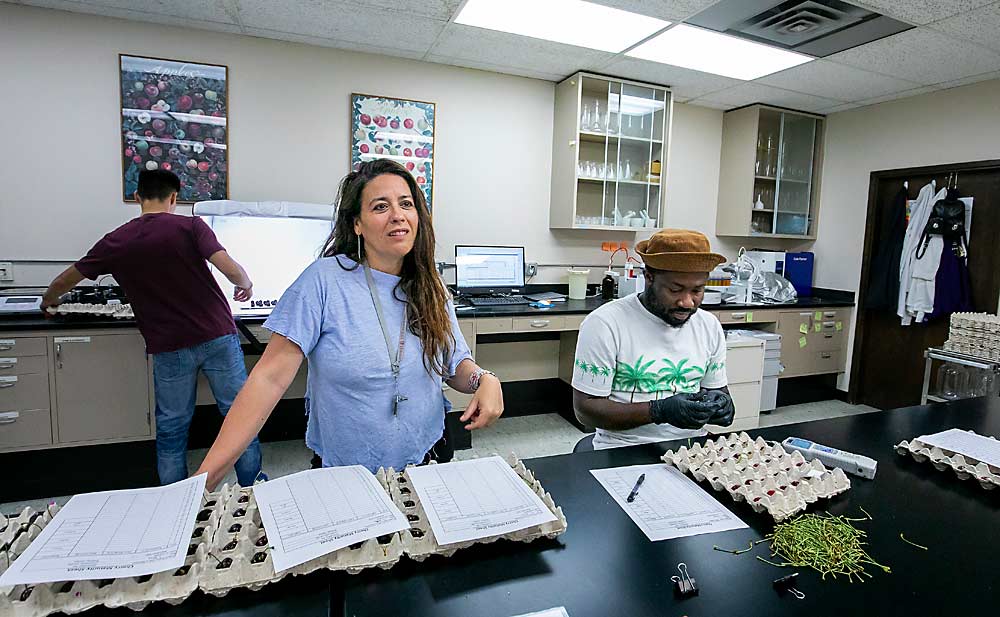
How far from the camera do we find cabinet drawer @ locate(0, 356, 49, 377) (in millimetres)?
2535

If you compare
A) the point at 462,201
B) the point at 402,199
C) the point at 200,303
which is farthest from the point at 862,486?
the point at 462,201

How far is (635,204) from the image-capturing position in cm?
433

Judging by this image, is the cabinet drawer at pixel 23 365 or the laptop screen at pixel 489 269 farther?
the laptop screen at pixel 489 269

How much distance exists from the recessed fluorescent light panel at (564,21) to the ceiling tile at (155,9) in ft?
4.39

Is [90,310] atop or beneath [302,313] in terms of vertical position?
beneath

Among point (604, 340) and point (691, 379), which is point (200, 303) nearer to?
point (604, 340)

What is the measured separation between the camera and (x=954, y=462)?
1.29 metres

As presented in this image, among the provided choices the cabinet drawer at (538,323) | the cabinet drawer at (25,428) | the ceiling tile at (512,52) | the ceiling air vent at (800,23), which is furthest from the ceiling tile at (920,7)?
the cabinet drawer at (25,428)

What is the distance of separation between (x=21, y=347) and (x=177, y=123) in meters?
1.49

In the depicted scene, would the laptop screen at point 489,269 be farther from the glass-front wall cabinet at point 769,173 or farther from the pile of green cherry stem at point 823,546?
the pile of green cherry stem at point 823,546

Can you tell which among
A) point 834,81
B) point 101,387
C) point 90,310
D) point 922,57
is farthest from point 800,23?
point 101,387

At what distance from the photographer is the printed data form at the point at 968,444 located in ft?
4.38

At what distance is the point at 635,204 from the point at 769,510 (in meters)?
3.56

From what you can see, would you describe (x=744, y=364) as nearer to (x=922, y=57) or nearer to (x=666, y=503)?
(x=922, y=57)
